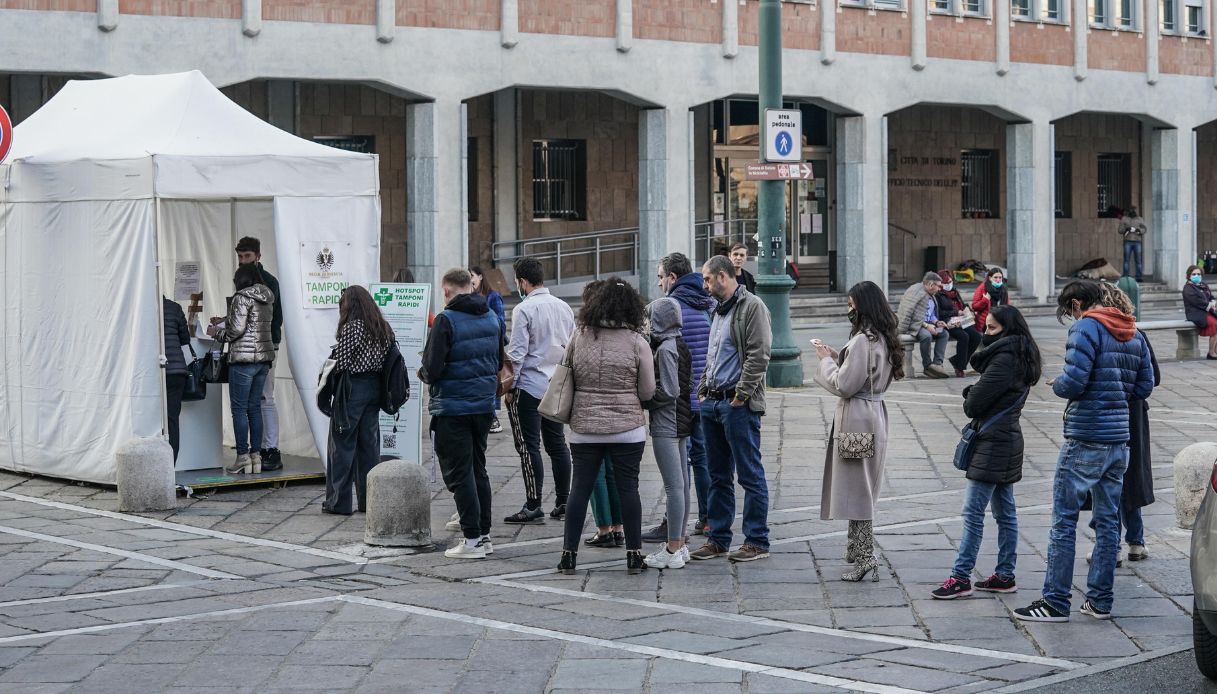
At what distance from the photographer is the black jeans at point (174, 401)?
12250 mm

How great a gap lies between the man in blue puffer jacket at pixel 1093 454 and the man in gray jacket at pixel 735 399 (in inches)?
72.5

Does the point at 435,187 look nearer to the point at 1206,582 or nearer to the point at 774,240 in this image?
the point at 774,240

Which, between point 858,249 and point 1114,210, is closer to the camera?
point 858,249

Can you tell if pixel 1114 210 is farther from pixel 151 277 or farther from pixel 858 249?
pixel 151 277

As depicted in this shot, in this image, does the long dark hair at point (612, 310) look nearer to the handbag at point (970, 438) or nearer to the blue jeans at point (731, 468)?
the blue jeans at point (731, 468)

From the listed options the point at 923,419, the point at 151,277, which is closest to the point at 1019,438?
the point at 151,277

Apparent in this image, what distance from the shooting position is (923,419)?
16547 millimetres

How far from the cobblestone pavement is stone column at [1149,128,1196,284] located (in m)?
26.2

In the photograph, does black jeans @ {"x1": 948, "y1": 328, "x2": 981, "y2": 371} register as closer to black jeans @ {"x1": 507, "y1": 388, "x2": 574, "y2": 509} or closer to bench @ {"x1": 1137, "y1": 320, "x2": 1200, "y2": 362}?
bench @ {"x1": 1137, "y1": 320, "x2": 1200, "y2": 362}

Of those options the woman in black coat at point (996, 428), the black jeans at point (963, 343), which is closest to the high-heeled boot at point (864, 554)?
the woman in black coat at point (996, 428)

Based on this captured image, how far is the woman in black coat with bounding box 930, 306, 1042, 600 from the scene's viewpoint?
841 centimetres

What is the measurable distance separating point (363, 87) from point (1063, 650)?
23409 millimetres

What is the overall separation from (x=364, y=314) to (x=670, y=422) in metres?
2.60

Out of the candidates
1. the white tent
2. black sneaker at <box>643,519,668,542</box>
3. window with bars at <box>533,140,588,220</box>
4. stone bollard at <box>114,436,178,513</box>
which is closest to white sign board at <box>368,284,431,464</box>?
the white tent
